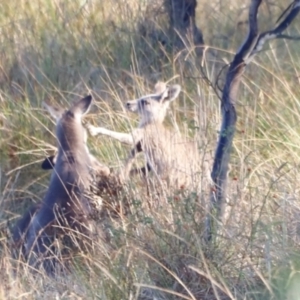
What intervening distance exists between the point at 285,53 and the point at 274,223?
4063 millimetres

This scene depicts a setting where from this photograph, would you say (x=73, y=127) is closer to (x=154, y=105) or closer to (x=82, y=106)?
(x=82, y=106)

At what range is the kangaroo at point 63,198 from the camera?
594 centimetres

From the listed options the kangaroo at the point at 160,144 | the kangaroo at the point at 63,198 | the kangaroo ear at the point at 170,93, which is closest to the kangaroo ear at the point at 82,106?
the kangaroo at the point at 63,198

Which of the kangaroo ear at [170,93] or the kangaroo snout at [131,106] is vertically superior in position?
the kangaroo ear at [170,93]

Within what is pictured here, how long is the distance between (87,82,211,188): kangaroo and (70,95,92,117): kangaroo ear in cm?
16

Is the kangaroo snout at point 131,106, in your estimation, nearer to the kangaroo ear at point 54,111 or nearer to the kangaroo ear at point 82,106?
the kangaroo ear at point 82,106

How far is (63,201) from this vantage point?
632 centimetres

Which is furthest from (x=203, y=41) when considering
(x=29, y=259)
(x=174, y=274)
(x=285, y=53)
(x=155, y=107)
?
(x=174, y=274)

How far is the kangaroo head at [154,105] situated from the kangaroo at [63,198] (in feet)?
1.40

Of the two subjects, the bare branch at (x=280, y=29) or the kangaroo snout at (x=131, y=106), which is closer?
the bare branch at (x=280, y=29)

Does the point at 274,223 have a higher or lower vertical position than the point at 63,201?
higher

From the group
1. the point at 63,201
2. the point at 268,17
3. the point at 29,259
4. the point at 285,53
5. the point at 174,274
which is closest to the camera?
the point at 174,274

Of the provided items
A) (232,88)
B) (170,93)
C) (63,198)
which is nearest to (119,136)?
(170,93)

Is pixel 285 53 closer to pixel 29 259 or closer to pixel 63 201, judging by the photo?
pixel 63 201
